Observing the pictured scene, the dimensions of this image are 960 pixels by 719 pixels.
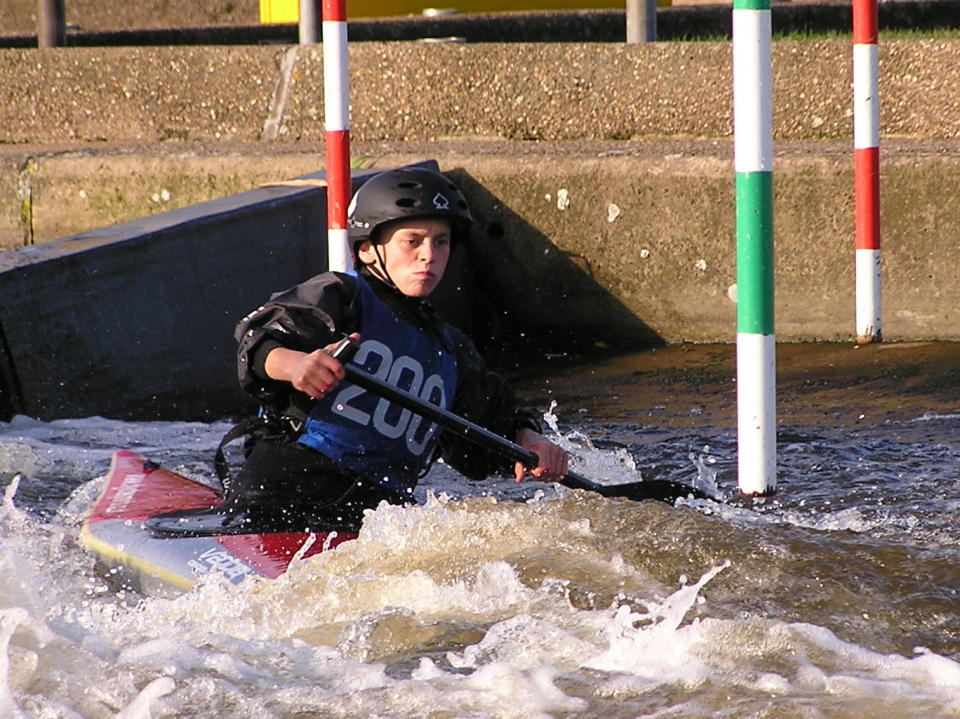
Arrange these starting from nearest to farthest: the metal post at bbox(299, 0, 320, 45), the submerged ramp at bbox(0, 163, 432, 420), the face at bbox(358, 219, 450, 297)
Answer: the face at bbox(358, 219, 450, 297) → the submerged ramp at bbox(0, 163, 432, 420) → the metal post at bbox(299, 0, 320, 45)

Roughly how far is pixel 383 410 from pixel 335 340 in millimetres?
242

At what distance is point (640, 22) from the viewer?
7.13 metres

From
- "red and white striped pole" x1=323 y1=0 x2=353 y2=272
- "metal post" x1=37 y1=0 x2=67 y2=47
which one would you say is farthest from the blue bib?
"metal post" x1=37 y1=0 x2=67 y2=47

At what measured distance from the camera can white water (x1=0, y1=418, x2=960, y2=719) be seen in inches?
99.3

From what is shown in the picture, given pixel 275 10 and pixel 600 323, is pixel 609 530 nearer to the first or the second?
pixel 600 323

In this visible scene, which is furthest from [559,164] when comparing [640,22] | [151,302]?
[151,302]

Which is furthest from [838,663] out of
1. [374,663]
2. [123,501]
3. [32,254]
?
[32,254]

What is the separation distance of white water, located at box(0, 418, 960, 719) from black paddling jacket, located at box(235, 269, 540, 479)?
0.38 meters

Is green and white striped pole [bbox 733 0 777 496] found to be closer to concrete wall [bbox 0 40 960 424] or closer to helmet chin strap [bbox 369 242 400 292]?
helmet chin strap [bbox 369 242 400 292]

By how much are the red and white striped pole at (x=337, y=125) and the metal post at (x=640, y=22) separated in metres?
2.30

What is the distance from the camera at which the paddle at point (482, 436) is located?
11.0ft

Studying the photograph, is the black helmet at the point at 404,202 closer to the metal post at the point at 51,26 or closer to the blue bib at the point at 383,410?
the blue bib at the point at 383,410

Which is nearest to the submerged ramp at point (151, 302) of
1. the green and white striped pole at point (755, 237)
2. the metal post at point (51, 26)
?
the green and white striped pole at point (755, 237)

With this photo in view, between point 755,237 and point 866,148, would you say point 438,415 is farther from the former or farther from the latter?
point 866,148
